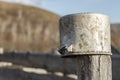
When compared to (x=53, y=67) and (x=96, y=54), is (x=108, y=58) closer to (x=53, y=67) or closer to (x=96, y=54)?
(x=96, y=54)

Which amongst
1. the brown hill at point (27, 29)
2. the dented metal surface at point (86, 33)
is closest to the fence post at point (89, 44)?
the dented metal surface at point (86, 33)

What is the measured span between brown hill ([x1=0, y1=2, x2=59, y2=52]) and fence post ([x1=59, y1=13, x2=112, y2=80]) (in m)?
49.6

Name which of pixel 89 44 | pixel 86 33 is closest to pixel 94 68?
pixel 89 44

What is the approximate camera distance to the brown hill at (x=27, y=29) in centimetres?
5666

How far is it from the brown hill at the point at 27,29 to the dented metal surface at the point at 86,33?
49639mm

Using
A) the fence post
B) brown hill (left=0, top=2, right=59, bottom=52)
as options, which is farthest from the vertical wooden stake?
brown hill (left=0, top=2, right=59, bottom=52)

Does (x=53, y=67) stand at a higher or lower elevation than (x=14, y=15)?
lower

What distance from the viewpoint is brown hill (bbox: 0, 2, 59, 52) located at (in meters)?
56.7

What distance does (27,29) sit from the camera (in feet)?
196

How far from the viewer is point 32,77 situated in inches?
329

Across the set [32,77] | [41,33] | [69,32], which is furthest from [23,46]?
[69,32]

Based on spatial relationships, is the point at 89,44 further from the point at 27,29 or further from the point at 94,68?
the point at 27,29

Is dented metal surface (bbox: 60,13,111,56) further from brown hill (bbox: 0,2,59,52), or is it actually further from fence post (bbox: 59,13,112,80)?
brown hill (bbox: 0,2,59,52)

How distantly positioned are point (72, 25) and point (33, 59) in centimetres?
833
